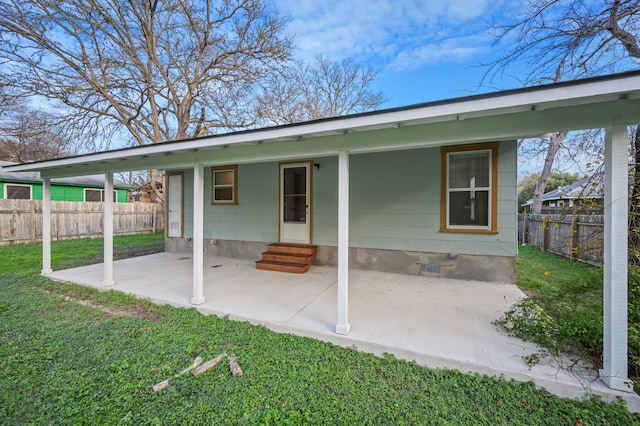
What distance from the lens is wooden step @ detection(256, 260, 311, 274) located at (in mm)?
5627

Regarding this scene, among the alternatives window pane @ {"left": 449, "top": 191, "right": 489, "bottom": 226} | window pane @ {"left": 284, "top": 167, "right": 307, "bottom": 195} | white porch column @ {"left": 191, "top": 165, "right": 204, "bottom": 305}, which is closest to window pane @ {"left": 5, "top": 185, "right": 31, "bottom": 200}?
window pane @ {"left": 284, "top": 167, "right": 307, "bottom": 195}

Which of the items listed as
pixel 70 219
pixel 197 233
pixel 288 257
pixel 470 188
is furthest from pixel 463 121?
pixel 70 219

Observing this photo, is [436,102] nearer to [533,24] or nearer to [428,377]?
[428,377]

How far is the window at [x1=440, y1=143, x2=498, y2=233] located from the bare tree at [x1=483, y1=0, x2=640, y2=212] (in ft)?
3.78

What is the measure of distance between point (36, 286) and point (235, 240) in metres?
Result: 3.70

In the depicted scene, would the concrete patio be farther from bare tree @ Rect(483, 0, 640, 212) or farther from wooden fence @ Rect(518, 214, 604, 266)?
bare tree @ Rect(483, 0, 640, 212)

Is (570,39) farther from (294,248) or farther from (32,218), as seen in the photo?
(32,218)

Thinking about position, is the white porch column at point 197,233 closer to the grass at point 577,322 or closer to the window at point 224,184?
the window at point 224,184

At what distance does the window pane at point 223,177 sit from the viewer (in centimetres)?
724

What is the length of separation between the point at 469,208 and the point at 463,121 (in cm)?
303

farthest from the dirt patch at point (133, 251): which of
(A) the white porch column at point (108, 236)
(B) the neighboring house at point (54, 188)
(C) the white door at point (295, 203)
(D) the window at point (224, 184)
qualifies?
(B) the neighboring house at point (54, 188)

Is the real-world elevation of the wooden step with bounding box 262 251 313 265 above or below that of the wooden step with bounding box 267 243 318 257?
below

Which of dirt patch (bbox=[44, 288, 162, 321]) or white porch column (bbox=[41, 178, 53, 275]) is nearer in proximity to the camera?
dirt patch (bbox=[44, 288, 162, 321])

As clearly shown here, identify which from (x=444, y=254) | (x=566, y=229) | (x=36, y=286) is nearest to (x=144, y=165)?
(x=36, y=286)
